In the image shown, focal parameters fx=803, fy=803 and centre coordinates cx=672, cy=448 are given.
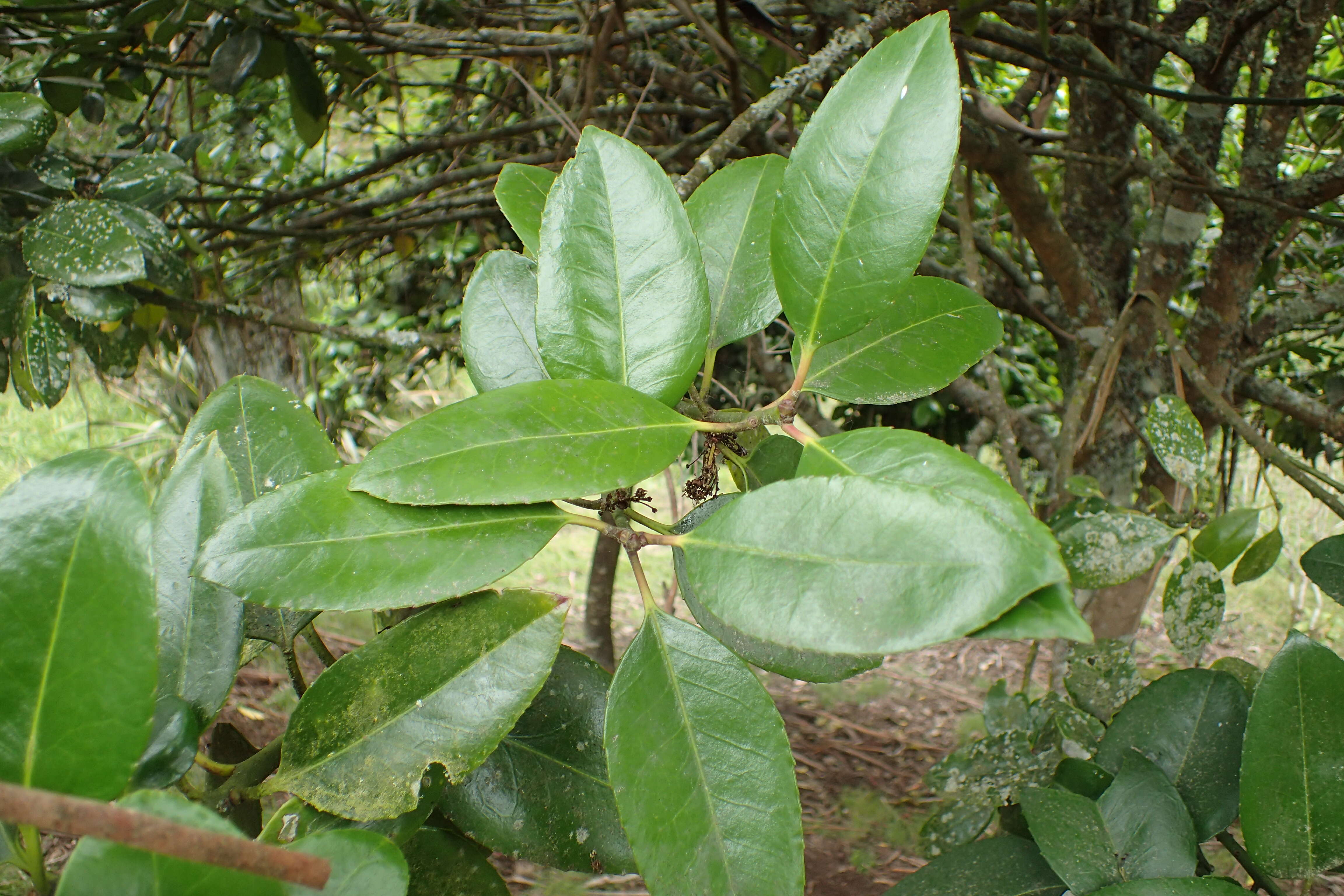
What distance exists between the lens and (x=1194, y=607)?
2.17 feet

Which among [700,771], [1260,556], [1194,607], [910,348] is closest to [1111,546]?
[1194,607]

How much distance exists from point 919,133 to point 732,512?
165 mm

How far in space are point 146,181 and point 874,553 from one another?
3.18ft

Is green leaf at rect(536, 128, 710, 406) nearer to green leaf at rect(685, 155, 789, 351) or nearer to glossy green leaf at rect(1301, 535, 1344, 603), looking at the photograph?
green leaf at rect(685, 155, 789, 351)

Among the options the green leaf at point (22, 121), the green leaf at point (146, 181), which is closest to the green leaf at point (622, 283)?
the green leaf at point (22, 121)

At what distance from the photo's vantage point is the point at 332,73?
176cm

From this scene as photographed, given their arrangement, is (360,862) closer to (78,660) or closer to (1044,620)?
(78,660)

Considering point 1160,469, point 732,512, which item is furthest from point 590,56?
point 1160,469

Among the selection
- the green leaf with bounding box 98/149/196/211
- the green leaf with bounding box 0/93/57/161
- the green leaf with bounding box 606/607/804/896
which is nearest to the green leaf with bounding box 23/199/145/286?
the green leaf with bounding box 0/93/57/161

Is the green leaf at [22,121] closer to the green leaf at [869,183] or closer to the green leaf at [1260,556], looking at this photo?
the green leaf at [869,183]

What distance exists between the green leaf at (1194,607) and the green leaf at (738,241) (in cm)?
47

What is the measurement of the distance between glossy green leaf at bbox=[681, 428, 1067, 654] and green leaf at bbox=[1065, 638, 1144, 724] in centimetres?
52

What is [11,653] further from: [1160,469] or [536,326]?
[1160,469]

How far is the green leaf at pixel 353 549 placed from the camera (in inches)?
11.4
